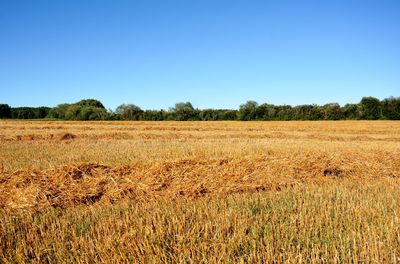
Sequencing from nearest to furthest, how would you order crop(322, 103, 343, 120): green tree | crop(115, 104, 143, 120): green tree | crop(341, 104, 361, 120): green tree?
crop(341, 104, 361, 120): green tree → crop(322, 103, 343, 120): green tree → crop(115, 104, 143, 120): green tree

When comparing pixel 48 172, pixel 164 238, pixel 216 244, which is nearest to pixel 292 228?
pixel 216 244

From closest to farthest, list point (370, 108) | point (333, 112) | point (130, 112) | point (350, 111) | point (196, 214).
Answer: point (196, 214) < point (370, 108) < point (333, 112) < point (350, 111) < point (130, 112)

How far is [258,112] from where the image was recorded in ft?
211

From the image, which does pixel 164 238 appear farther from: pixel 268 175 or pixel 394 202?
pixel 268 175

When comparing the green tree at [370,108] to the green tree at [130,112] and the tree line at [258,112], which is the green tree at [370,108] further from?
the green tree at [130,112]

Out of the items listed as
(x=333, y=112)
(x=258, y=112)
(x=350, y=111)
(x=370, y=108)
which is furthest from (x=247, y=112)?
(x=370, y=108)

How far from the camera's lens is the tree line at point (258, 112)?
5528cm

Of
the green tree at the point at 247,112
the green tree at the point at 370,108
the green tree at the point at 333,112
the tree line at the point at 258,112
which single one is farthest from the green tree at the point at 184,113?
the green tree at the point at 370,108

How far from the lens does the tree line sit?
55281 millimetres

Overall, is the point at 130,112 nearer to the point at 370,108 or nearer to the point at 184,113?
the point at 184,113

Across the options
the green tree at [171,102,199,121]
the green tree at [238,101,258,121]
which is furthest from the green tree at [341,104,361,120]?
the green tree at [171,102,199,121]

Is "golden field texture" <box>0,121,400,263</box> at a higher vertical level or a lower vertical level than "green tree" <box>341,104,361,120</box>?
lower

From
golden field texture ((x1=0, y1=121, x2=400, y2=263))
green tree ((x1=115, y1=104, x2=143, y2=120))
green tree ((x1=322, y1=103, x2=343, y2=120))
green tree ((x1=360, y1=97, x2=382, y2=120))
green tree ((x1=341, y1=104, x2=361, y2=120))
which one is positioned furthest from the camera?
green tree ((x1=115, y1=104, x2=143, y2=120))

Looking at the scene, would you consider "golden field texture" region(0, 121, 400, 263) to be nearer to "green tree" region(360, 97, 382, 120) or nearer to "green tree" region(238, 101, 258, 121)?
"green tree" region(360, 97, 382, 120)
